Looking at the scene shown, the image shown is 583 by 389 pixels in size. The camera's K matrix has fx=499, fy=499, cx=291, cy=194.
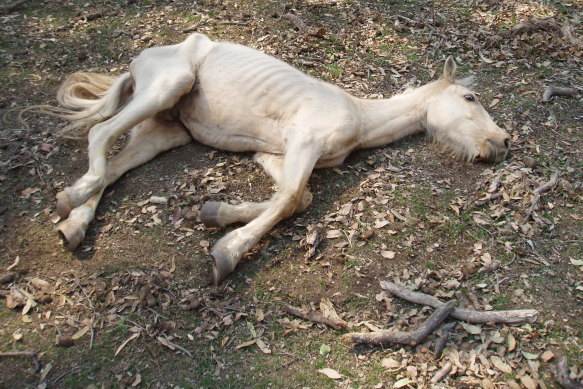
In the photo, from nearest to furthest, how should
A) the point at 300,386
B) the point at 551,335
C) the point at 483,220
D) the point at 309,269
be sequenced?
1. the point at 300,386
2. the point at 551,335
3. the point at 309,269
4. the point at 483,220

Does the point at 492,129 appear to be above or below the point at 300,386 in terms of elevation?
above

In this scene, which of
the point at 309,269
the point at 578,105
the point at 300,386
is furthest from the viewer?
the point at 578,105

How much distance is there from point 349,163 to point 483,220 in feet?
4.30

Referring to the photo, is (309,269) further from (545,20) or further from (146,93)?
(545,20)

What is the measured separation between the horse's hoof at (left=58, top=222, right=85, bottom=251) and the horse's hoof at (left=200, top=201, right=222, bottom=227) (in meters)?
0.91

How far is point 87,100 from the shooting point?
500 cm

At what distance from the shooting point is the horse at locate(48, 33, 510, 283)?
13.8 ft

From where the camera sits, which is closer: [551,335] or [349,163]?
[551,335]

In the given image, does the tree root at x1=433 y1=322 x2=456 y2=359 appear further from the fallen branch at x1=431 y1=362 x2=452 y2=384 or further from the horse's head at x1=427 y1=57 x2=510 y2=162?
the horse's head at x1=427 y1=57 x2=510 y2=162

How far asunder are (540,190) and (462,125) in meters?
0.94

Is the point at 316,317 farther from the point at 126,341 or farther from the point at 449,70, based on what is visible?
the point at 449,70

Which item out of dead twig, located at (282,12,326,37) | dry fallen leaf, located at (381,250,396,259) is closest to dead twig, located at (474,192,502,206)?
dry fallen leaf, located at (381,250,396,259)

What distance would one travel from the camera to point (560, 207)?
410 centimetres

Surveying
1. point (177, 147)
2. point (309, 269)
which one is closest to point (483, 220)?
point (309, 269)
